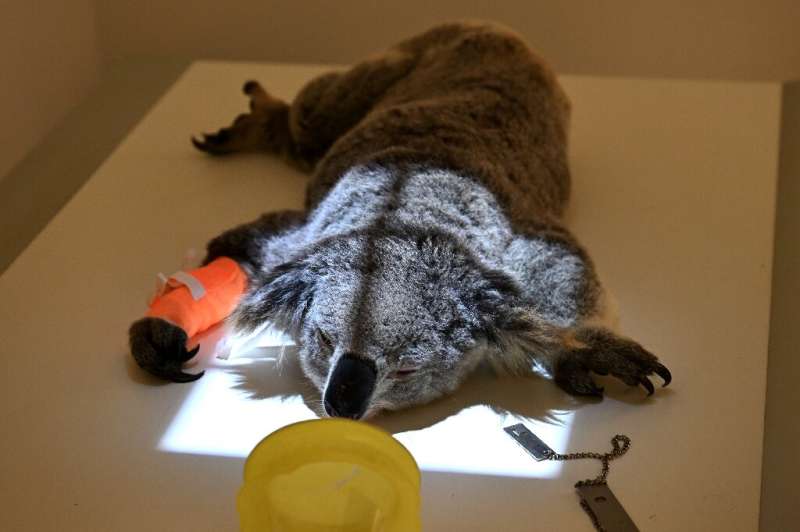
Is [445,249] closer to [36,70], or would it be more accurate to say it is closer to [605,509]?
[605,509]

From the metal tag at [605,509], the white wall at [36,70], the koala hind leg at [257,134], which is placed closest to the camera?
the metal tag at [605,509]

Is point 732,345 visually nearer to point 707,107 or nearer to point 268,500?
point 268,500

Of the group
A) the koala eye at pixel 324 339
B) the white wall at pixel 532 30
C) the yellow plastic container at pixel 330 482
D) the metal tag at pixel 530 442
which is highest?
the white wall at pixel 532 30

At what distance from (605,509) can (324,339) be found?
0.73 m

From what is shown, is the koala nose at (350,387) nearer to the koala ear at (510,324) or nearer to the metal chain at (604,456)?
the koala ear at (510,324)

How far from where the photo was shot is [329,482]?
2.03 meters

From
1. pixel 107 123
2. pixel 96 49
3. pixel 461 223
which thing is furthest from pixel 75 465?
pixel 96 49

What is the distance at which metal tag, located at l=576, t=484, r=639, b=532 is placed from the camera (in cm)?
226

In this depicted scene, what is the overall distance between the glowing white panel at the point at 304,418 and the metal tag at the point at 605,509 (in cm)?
11

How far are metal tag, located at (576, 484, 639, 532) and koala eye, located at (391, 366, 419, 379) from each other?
44cm

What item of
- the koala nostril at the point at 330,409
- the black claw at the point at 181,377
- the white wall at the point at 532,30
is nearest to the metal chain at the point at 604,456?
the koala nostril at the point at 330,409

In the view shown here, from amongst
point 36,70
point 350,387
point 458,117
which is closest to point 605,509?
point 350,387

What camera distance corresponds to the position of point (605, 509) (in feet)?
7.58

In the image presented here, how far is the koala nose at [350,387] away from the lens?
240 cm
